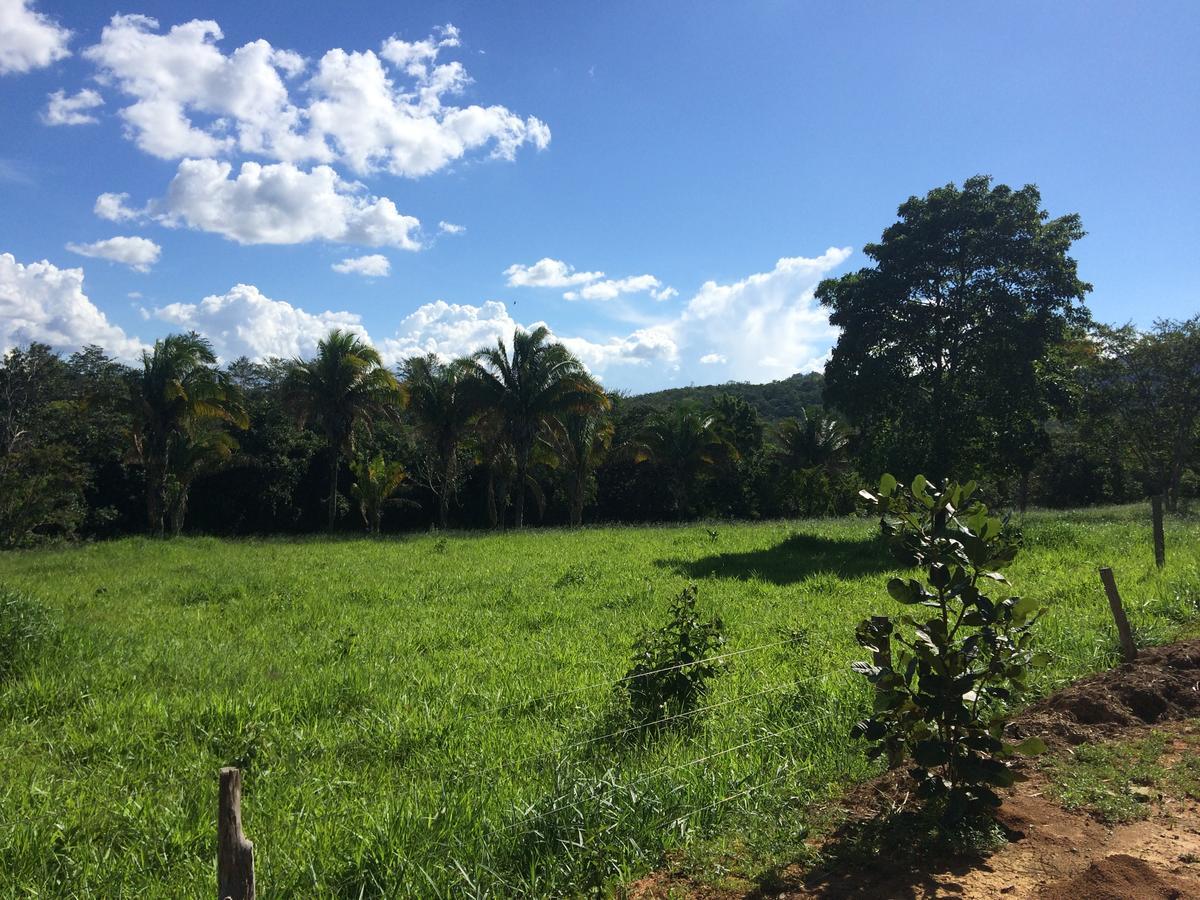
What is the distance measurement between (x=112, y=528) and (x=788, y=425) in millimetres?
33042

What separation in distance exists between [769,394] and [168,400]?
56.3m

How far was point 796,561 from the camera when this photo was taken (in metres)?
14.8

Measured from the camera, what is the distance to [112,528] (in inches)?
1180

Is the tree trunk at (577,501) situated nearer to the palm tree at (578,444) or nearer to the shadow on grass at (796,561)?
the palm tree at (578,444)

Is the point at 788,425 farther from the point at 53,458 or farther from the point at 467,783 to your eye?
the point at 467,783

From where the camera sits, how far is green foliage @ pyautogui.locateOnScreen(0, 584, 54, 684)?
6.96m

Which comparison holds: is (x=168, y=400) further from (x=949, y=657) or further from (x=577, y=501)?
Answer: (x=949, y=657)

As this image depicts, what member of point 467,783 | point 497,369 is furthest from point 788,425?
point 467,783

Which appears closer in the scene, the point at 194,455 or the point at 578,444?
the point at 194,455

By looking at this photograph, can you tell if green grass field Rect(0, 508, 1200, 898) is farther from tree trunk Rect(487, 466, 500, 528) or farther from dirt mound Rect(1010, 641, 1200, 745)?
tree trunk Rect(487, 466, 500, 528)

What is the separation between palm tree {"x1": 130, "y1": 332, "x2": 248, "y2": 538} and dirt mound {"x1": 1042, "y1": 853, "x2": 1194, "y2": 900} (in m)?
24.8

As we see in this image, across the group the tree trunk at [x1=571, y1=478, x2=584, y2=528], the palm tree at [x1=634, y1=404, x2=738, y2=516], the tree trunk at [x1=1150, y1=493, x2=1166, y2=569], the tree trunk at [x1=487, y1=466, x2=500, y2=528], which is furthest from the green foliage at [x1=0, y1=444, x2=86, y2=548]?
the tree trunk at [x1=1150, y1=493, x2=1166, y2=569]

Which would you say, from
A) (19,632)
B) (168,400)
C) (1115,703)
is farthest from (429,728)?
(168,400)

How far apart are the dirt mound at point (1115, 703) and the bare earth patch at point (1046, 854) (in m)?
0.04
